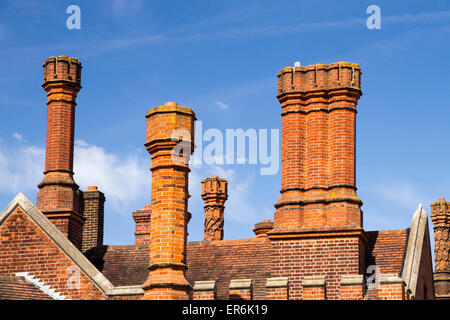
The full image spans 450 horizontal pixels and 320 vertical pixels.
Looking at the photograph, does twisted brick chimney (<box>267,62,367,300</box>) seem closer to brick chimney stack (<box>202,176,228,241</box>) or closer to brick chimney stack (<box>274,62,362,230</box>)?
brick chimney stack (<box>274,62,362,230</box>)

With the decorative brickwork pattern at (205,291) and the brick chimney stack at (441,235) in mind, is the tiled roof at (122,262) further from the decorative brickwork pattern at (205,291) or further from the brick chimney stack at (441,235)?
the brick chimney stack at (441,235)

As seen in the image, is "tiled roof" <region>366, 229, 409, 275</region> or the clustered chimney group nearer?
the clustered chimney group

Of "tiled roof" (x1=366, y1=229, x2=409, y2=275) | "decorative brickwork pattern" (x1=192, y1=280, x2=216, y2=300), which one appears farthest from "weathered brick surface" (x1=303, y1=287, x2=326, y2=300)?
"tiled roof" (x1=366, y1=229, x2=409, y2=275)

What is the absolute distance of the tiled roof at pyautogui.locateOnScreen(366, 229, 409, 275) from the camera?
2183 cm

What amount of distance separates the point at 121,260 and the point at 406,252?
22.9 feet

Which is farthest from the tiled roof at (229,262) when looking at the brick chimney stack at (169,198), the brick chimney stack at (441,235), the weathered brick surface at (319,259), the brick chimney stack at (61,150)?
the brick chimney stack at (441,235)

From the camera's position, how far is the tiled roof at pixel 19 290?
1992 cm

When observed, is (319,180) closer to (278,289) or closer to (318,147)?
(318,147)

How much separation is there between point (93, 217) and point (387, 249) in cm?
925

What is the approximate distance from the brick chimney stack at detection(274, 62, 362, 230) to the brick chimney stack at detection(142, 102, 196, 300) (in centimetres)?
501

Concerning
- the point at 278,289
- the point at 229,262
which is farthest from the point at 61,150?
the point at 278,289

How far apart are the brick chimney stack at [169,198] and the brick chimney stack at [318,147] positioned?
16.4ft
